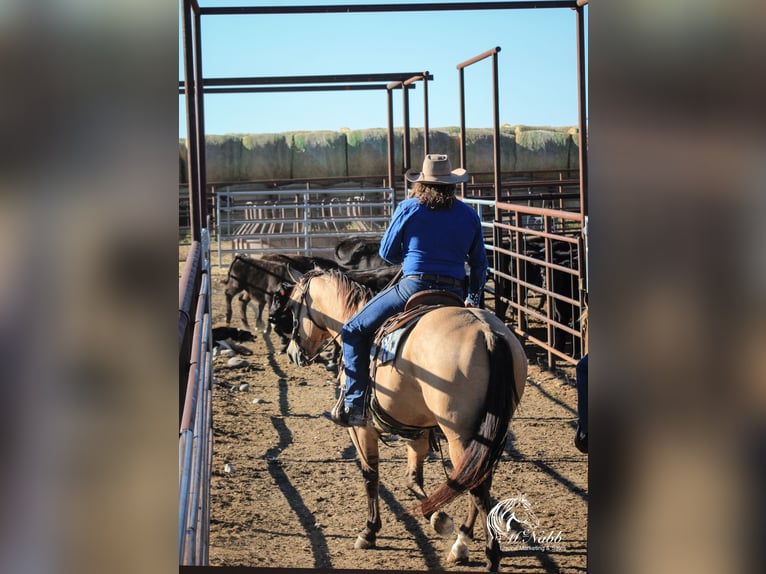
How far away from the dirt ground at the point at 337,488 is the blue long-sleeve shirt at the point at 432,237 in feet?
4.32

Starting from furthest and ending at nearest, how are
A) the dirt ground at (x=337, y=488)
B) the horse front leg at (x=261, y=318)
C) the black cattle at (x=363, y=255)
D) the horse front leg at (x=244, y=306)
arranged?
the black cattle at (x=363, y=255) < the horse front leg at (x=244, y=306) < the horse front leg at (x=261, y=318) < the dirt ground at (x=337, y=488)

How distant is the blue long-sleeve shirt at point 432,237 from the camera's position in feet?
13.2

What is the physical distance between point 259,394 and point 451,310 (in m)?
3.64

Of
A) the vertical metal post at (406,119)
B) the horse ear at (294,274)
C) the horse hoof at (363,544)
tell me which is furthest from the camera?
the vertical metal post at (406,119)

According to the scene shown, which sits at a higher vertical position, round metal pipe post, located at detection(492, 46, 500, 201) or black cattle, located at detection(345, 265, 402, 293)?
round metal pipe post, located at detection(492, 46, 500, 201)

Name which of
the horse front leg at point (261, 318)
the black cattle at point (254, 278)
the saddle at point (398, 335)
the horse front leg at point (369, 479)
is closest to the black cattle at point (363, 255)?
the black cattle at point (254, 278)

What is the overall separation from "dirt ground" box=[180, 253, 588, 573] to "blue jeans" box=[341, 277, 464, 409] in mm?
707

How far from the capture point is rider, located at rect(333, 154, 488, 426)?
4.02 metres

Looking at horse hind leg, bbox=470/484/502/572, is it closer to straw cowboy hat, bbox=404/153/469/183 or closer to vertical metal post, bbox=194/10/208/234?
straw cowboy hat, bbox=404/153/469/183

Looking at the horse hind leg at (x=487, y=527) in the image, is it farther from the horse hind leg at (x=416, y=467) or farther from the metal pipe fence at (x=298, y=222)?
the metal pipe fence at (x=298, y=222)

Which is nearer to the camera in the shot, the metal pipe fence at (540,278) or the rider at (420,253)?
the rider at (420,253)

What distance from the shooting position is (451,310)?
3531 millimetres

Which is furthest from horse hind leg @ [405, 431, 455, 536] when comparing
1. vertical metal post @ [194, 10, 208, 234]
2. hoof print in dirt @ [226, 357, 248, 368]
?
hoof print in dirt @ [226, 357, 248, 368]
